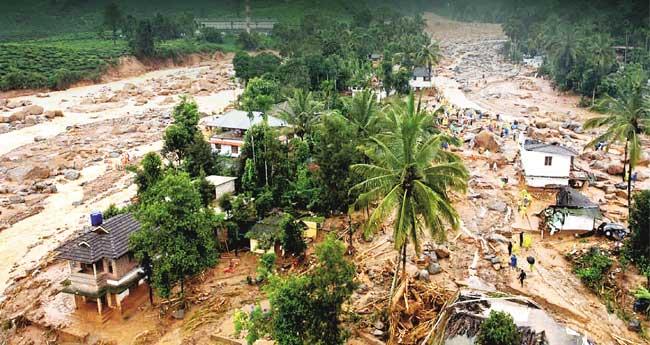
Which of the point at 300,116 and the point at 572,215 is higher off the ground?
the point at 300,116

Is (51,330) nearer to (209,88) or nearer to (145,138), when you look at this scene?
(145,138)

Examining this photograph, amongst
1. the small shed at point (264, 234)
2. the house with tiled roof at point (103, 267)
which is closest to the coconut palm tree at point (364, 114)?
the small shed at point (264, 234)

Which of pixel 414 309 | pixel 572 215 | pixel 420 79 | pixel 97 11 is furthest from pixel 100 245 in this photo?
pixel 97 11

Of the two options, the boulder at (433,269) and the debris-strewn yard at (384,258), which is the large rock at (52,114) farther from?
the boulder at (433,269)

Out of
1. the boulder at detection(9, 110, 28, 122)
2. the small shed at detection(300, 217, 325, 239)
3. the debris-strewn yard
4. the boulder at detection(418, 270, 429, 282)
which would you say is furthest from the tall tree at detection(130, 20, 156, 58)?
the boulder at detection(418, 270, 429, 282)

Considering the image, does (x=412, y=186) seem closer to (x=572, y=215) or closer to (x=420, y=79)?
(x=572, y=215)

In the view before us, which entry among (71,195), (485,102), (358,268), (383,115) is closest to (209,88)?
(485,102)

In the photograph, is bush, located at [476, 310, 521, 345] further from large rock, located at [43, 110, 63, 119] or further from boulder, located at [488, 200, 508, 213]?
large rock, located at [43, 110, 63, 119]
